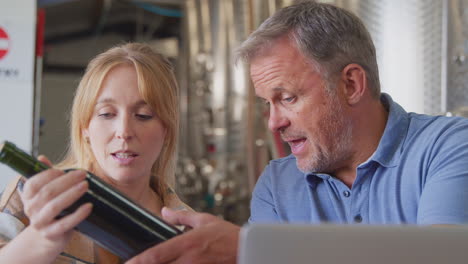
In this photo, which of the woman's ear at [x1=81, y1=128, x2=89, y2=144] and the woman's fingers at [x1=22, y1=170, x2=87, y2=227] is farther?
the woman's ear at [x1=81, y1=128, x2=89, y2=144]

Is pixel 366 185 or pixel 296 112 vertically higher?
pixel 296 112

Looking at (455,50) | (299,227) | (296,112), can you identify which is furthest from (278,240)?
(455,50)

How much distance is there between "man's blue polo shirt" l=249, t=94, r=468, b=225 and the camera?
130cm

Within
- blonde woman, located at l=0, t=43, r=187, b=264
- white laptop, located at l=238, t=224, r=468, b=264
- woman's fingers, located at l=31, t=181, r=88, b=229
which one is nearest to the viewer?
white laptop, located at l=238, t=224, r=468, b=264

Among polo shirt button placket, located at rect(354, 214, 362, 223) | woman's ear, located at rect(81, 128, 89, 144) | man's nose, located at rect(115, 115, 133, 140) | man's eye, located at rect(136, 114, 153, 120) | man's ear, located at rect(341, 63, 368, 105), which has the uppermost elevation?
man's ear, located at rect(341, 63, 368, 105)

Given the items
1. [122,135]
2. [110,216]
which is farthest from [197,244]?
[122,135]

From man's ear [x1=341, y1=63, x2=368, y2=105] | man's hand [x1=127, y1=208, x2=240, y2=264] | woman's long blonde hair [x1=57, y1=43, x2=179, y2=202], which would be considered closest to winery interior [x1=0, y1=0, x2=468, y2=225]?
woman's long blonde hair [x1=57, y1=43, x2=179, y2=202]

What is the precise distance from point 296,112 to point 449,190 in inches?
17.8

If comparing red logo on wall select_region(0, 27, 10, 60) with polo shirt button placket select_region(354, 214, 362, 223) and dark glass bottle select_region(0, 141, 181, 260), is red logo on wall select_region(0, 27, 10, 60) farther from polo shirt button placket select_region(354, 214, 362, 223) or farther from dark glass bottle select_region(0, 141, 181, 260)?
dark glass bottle select_region(0, 141, 181, 260)

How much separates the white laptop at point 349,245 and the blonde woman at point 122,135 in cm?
61

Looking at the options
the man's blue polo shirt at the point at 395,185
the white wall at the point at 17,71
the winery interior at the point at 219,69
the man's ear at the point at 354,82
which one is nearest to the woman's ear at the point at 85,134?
the winery interior at the point at 219,69

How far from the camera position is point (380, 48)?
247cm

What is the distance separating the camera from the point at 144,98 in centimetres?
139

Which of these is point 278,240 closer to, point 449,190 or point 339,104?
point 449,190
